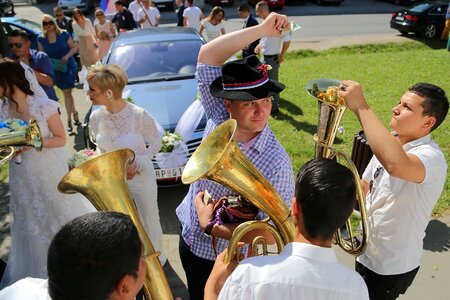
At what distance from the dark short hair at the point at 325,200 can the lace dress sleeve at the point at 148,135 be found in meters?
2.23

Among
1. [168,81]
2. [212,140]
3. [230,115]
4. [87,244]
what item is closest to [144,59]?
[168,81]

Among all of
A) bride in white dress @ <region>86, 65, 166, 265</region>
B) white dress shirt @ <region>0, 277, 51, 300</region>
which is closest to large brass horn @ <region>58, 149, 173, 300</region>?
→ white dress shirt @ <region>0, 277, 51, 300</region>

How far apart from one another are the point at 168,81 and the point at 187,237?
372 centimetres

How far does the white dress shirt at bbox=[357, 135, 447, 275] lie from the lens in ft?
7.39

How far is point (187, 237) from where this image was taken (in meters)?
2.58

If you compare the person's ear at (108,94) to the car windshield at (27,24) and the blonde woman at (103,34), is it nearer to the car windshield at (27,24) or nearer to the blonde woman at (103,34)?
the blonde woman at (103,34)

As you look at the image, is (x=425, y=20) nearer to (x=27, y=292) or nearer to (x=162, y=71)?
(x=162, y=71)

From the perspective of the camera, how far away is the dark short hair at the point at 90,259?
1.33 meters

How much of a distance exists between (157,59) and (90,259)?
528 centimetres

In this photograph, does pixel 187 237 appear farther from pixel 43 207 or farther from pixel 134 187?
pixel 43 207

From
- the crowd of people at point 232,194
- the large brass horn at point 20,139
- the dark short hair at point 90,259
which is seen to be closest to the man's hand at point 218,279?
the crowd of people at point 232,194

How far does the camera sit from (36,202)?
3611 millimetres

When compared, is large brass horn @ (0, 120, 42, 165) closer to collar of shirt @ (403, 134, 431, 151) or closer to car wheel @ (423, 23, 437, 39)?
collar of shirt @ (403, 134, 431, 151)

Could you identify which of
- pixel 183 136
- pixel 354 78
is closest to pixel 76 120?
pixel 183 136
